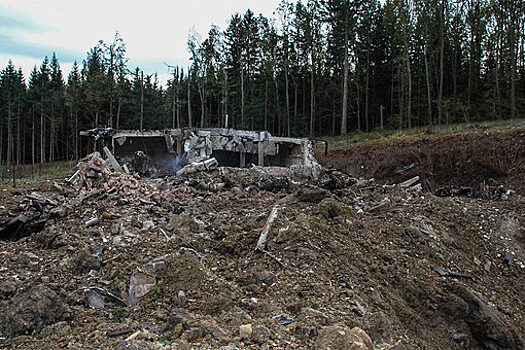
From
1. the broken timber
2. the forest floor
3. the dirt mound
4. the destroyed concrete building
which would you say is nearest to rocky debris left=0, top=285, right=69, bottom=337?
the forest floor

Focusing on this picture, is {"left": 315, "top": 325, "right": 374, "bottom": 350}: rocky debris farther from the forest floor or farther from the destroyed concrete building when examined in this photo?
the destroyed concrete building

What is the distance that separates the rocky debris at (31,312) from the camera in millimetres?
3061

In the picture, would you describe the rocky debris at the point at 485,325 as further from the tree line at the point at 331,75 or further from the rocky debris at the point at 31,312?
the tree line at the point at 331,75

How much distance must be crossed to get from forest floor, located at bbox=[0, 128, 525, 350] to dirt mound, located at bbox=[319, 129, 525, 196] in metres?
4.62

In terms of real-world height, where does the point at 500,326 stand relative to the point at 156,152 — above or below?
below

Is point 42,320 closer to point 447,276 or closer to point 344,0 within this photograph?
point 447,276

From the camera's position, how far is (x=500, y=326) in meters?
4.27

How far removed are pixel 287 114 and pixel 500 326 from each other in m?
25.8

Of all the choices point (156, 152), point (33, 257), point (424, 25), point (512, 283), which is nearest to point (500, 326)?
point (512, 283)

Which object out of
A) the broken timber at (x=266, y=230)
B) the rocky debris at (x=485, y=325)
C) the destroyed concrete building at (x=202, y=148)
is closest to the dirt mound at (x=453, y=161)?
the destroyed concrete building at (x=202, y=148)

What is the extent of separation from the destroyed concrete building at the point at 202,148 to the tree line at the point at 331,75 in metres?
9.92

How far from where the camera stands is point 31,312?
317 centimetres

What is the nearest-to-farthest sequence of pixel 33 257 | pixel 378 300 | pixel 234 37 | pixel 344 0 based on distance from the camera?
pixel 378 300, pixel 33 257, pixel 344 0, pixel 234 37

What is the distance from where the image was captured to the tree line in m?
23.5
